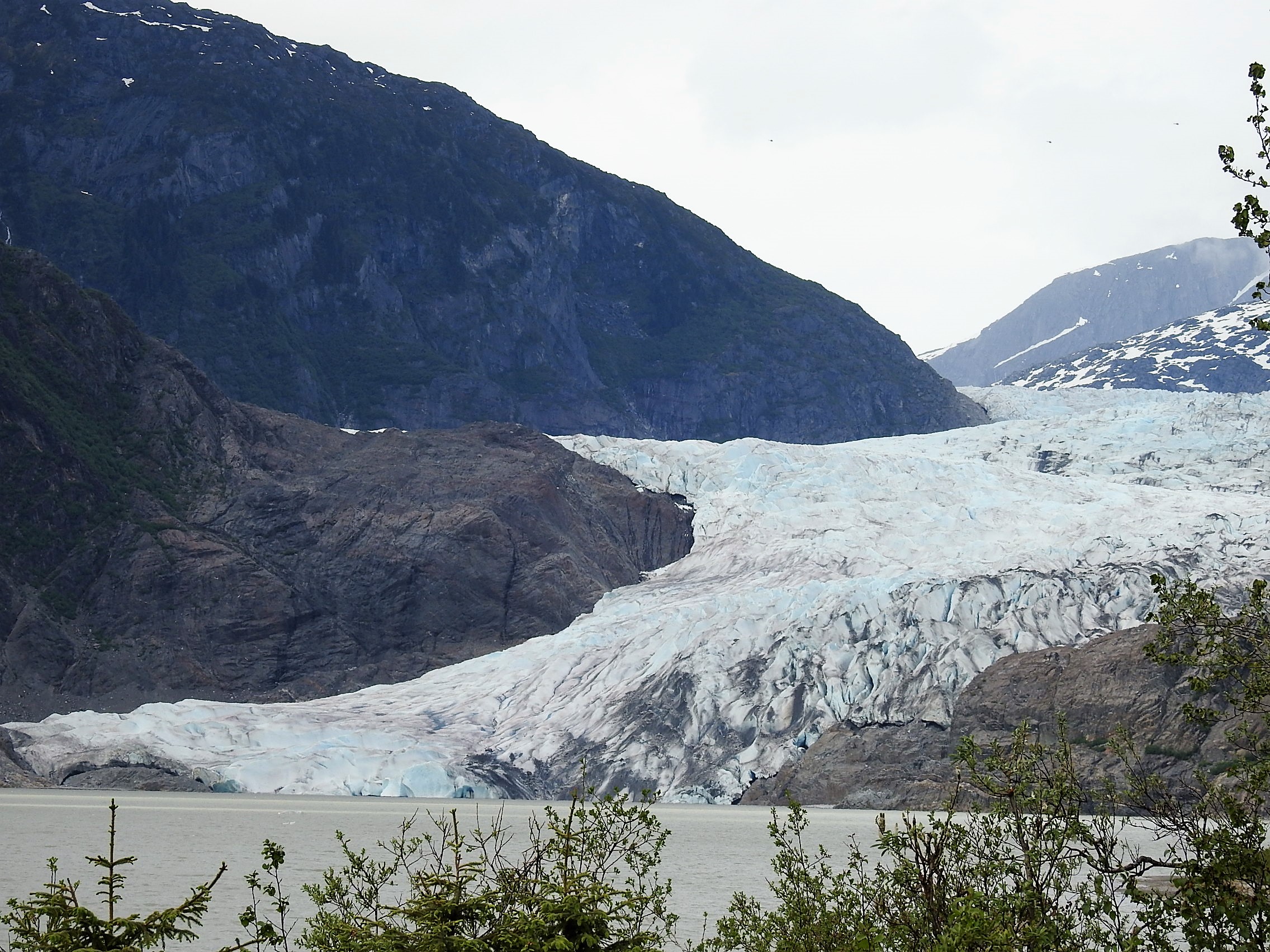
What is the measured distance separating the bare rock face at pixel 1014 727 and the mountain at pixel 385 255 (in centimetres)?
9531

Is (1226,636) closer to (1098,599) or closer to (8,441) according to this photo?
(1098,599)

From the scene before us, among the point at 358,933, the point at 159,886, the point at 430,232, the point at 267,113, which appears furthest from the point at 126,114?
the point at 358,933

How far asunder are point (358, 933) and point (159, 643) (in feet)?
263

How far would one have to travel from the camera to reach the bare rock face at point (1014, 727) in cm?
5791

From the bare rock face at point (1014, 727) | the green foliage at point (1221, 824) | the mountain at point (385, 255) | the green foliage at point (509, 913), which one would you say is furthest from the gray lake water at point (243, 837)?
the mountain at point (385, 255)


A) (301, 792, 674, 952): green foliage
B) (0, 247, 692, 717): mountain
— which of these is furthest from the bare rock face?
(301, 792, 674, 952): green foliage

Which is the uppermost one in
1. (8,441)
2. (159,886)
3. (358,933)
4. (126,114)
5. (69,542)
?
(126,114)

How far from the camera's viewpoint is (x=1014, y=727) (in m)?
59.0

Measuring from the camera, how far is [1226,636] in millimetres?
9641

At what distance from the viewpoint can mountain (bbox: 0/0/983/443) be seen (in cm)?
15162

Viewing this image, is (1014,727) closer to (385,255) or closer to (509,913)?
(509,913)

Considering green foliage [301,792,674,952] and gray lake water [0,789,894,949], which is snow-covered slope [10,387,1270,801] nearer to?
gray lake water [0,789,894,949]

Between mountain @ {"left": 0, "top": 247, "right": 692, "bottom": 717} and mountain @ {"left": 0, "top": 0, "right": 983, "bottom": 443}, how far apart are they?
42447 millimetres

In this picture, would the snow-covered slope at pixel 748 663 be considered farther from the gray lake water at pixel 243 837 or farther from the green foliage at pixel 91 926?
the green foliage at pixel 91 926
